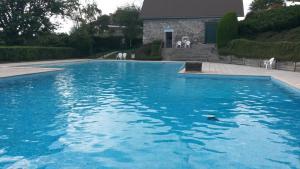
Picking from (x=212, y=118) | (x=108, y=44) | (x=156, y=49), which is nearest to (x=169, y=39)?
(x=156, y=49)

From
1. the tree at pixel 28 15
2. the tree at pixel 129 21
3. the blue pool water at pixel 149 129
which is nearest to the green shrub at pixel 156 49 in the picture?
the tree at pixel 129 21

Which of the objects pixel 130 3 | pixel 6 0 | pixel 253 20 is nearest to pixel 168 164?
pixel 253 20

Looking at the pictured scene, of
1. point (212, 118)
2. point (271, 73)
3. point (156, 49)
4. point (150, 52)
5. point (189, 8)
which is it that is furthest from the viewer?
point (189, 8)

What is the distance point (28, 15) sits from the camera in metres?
38.6

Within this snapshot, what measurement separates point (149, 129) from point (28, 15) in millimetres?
35896

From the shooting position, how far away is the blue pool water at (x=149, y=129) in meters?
5.45

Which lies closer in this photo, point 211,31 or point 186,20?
point 211,31

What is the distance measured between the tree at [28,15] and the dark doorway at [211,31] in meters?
17.8

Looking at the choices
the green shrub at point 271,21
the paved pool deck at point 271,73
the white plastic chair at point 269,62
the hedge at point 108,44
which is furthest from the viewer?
the hedge at point 108,44

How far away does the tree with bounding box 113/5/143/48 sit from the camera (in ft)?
144

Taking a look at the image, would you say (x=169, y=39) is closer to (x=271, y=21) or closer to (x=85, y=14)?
(x=85, y=14)

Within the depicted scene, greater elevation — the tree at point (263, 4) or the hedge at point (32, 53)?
the tree at point (263, 4)

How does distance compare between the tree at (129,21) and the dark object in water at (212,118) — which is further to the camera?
the tree at (129,21)

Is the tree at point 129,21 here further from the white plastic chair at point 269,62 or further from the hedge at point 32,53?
the white plastic chair at point 269,62
